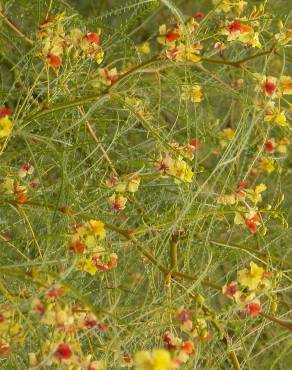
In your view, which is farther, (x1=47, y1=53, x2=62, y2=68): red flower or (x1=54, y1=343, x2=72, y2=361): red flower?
(x1=47, y1=53, x2=62, y2=68): red flower

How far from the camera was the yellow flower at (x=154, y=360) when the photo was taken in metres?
0.52

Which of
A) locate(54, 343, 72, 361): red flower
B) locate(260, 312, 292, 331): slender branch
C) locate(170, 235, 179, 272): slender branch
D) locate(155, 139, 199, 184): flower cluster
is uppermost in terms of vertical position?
locate(155, 139, 199, 184): flower cluster

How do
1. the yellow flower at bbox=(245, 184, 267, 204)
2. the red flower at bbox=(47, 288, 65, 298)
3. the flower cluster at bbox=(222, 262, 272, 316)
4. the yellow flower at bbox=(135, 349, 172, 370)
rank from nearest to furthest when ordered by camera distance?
the yellow flower at bbox=(135, 349, 172, 370) < the red flower at bbox=(47, 288, 65, 298) < the flower cluster at bbox=(222, 262, 272, 316) < the yellow flower at bbox=(245, 184, 267, 204)

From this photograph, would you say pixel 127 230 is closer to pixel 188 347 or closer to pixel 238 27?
pixel 188 347

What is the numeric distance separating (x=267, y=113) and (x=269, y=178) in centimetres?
58

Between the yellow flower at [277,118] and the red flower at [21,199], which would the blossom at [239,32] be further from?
the red flower at [21,199]

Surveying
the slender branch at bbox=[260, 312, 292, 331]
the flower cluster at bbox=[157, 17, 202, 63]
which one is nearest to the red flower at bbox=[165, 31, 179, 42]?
the flower cluster at bbox=[157, 17, 202, 63]

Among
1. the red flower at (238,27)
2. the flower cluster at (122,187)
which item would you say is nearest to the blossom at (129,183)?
the flower cluster at (122,187)

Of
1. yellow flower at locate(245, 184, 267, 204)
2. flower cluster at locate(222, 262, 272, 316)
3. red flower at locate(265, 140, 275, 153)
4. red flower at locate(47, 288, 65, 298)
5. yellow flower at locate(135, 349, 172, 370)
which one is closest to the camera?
yellow flower at locate(135, 349, 172, 370)

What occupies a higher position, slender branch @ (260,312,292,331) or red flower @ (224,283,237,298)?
red flower @ (224,283,237,298)

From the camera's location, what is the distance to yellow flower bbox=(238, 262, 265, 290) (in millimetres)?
733

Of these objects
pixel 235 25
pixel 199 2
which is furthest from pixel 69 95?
pixel 199 2

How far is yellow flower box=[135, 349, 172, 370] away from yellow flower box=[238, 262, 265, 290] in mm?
224

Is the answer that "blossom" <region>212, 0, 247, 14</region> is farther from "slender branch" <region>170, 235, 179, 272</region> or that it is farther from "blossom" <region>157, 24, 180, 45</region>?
"slender branch" <region>170, 235, 179, 272</region>
